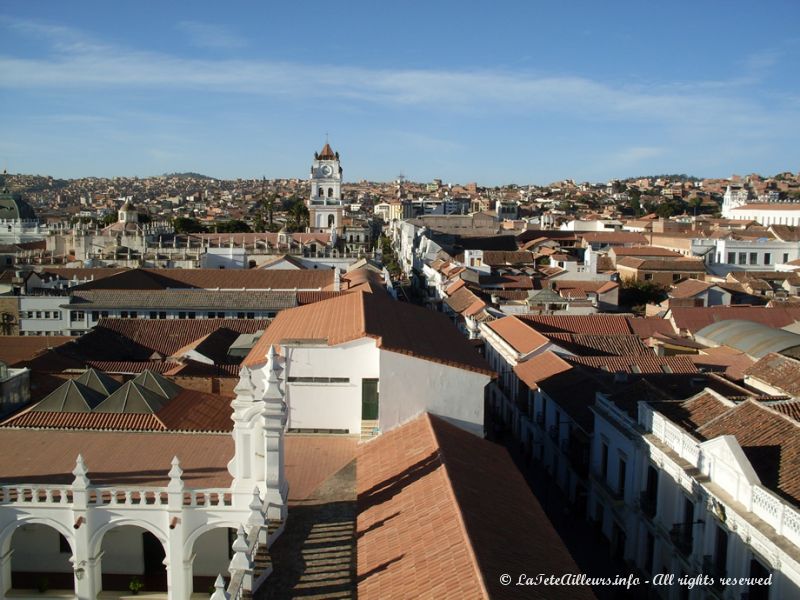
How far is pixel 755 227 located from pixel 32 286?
73.2 metres

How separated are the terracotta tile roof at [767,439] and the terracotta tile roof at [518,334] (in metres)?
13.4

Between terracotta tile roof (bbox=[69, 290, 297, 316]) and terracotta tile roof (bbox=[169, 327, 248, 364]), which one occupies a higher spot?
terracotta tile roof (bbox=[69, 290, 297, 316])

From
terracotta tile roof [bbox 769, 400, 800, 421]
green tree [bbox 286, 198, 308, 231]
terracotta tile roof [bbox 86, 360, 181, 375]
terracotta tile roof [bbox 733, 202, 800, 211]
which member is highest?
terracotta tile roof [bbox 733, 202, 800, 211]

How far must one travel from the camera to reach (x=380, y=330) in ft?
51.8

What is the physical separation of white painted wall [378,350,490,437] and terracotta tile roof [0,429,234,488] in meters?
3.14

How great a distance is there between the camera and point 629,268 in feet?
192

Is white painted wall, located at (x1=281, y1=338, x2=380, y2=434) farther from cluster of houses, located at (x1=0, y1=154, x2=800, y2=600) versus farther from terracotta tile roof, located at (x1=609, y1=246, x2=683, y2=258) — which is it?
terracotta tile roof, located at (x1=609, y1=246, x2=683, y2=258)

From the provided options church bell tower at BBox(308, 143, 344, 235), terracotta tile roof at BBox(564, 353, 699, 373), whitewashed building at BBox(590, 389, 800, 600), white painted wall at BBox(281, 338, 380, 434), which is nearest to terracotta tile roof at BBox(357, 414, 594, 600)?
white painted wall at BBox(281, 338, 380, 434)

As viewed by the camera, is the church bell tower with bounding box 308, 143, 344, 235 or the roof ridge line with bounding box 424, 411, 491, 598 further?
the church bell tower with bounding box 308, 143, 344, 235

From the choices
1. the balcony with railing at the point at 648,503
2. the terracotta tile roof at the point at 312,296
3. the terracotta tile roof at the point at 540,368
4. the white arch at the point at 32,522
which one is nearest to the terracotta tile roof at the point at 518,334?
the terracotta tile roof at the point at 540,368

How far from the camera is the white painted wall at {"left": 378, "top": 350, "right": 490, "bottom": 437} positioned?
48.9ft

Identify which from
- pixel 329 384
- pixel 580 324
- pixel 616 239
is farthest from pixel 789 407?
pixel 616 239

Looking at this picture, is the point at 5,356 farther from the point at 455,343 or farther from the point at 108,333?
the point at 455,343

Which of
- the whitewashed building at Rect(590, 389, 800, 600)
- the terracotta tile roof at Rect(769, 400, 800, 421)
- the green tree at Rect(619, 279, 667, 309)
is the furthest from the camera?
the green tree at Rect(619, 279, 667, 309)
